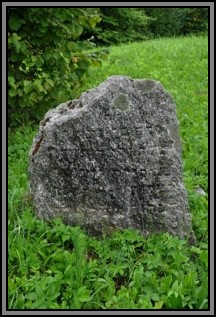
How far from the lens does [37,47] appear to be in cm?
603

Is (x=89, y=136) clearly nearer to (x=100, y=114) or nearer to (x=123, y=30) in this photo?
(x=100, y=114)

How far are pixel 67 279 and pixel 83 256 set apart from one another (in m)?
0.23

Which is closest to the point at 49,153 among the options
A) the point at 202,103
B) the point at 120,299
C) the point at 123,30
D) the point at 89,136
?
the point at 89,136

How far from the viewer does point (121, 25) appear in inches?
848

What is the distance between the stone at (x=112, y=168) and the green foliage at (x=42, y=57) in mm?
2230

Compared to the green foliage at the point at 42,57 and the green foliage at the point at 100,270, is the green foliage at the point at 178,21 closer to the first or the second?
the green foliage at the point at 42,57

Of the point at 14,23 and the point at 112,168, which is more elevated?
the point at 14,23

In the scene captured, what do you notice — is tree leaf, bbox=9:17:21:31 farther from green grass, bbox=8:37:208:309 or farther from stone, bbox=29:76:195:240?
stone, bbox=29:76:195:240

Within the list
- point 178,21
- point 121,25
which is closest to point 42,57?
point 121,25

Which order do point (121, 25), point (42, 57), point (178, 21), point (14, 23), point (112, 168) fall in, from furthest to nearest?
point (178, 21) < point (121, 25) < point (42, 57) < point (14, 23) < point (112, 168)

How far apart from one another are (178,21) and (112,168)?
1979cm

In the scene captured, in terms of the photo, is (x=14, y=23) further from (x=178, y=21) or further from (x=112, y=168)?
(x=178, y=21)
